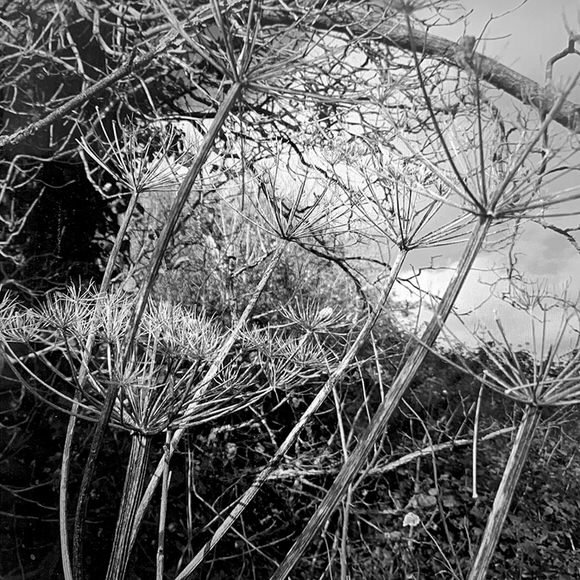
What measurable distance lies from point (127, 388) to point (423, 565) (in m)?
1.72

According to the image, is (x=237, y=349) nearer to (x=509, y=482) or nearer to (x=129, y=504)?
(x=129, y=504)

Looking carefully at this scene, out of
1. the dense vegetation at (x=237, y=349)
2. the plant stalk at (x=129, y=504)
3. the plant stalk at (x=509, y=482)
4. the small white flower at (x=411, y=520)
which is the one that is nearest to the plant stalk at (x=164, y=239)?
the plant stalk at (x=129, y=504)

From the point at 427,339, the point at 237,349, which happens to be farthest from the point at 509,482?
the point at 237,349

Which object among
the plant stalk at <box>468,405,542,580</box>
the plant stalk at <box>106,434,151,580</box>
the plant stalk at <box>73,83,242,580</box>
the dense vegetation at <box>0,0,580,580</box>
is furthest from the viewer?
the dense vegetation at <box>0,0,580,580</box>

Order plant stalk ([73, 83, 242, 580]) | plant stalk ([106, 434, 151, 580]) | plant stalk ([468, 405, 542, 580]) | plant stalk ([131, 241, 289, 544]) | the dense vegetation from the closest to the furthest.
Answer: plant stalk ([468, 405, 542, 580]), plant stalk ([73, 83, 242, 580]), plant stalk ([106, 434, 151, 580]), plant stalk ([131, 241, 289, 544]), the dense vegetation

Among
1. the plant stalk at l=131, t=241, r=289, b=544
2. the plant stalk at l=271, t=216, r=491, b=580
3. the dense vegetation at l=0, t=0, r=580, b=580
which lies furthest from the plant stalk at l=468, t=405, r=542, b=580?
the dense vegetation at l=0, t=0, r=580, b=580

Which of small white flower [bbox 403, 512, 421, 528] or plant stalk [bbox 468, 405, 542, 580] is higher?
plant stalk [bbox 468, 405, 542, 580]

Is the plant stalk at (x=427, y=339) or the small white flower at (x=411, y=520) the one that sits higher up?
the plant stalk at (x=427, y=339)

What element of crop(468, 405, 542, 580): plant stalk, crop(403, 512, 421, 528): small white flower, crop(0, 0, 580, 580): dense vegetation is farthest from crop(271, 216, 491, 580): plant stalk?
crop(403, 512, 421, 528): small white flower

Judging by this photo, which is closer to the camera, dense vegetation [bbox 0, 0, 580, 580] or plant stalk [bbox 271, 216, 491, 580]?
plant stalk [bbox 271, 216, 491, 580]

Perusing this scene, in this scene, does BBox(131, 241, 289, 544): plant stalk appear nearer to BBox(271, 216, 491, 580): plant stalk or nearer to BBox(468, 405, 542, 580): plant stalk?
BBox(271, 216, 491, 580): plant stalk

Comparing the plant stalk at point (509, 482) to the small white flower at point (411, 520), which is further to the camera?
the small white flower at point (411, 520)

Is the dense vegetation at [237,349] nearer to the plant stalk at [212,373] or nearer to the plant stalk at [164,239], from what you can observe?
the plant stalk at [212,373]

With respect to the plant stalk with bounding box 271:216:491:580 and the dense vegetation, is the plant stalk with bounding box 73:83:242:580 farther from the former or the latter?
the dense vegetation
